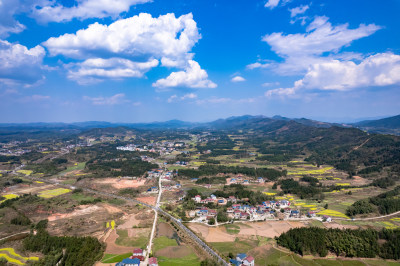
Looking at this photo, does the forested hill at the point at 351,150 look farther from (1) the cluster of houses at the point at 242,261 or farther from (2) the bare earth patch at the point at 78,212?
(2) the bare earth patch at the point at 78,212

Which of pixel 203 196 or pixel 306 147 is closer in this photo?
pixel 203 196

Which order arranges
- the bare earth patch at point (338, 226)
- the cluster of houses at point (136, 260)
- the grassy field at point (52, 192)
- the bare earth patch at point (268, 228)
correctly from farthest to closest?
Answer: the grassy field at point (52, 192) < the bare earth patch at point (338, 226) < the bare earth patch at point (268, 228) < the cluster of houses at point (136, 260)

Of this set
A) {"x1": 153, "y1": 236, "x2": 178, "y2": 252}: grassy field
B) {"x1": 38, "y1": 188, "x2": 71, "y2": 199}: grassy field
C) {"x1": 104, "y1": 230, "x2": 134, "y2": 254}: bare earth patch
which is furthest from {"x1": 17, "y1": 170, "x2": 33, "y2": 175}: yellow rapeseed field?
{"x1": 153, "y1": 236, "x2": 178, "y2": 252}: grassy field

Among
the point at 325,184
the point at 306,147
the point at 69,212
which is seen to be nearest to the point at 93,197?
the point at 69,212

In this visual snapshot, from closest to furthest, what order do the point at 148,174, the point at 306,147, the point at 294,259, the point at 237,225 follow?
the point at 294,259 → the point at 237,225 → the point at 148,174 → the point at 306,147

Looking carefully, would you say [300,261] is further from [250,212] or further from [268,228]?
[250,212]

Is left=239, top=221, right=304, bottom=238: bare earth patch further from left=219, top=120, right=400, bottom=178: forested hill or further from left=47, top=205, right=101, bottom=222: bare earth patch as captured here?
left=219, top=120, right=400, bottom=178: forested hill

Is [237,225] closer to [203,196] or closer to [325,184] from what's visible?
[203,196]

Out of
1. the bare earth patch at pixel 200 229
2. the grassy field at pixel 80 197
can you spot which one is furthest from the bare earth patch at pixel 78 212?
the bare earth patch at pixel 200 229
